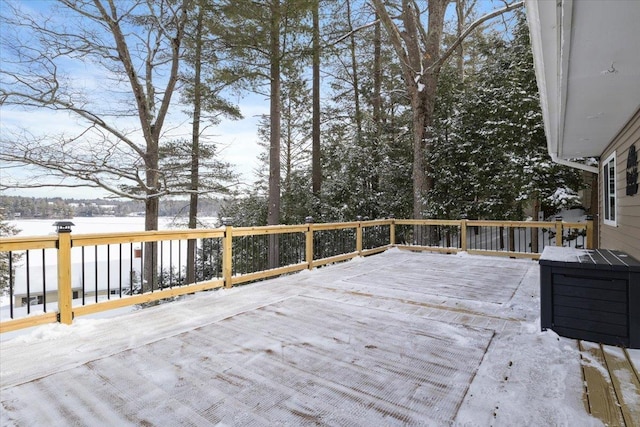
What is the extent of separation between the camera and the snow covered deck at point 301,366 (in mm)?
1830

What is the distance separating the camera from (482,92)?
997 cm

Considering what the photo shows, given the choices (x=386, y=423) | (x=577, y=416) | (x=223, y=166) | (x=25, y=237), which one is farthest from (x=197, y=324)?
(x=223, y=166)

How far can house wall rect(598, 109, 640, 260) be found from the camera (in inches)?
134

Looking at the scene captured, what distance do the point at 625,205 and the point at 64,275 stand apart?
235 inches

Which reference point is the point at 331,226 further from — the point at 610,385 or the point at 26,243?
the point at 610,385

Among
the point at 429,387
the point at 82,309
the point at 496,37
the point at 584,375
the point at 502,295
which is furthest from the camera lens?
the point at 496,37

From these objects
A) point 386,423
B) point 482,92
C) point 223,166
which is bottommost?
point 386,423

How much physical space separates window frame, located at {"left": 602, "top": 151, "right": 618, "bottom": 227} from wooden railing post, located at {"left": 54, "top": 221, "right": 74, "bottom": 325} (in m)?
6.31

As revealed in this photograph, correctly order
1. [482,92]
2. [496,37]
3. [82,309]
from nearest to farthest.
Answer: [82,309]
[482,92]
[496,37]

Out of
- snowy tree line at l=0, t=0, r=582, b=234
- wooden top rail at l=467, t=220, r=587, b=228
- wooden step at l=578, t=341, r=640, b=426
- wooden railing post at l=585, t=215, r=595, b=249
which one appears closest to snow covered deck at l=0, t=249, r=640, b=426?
wooden step at l=578, t=341, r=640, b=426

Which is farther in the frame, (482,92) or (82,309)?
(482,92)

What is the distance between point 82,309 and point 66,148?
8.18 meters

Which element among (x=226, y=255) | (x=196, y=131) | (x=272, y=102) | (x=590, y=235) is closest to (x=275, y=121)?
(x=272, y=102)

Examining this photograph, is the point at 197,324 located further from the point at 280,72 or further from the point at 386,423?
the point at 280,72
